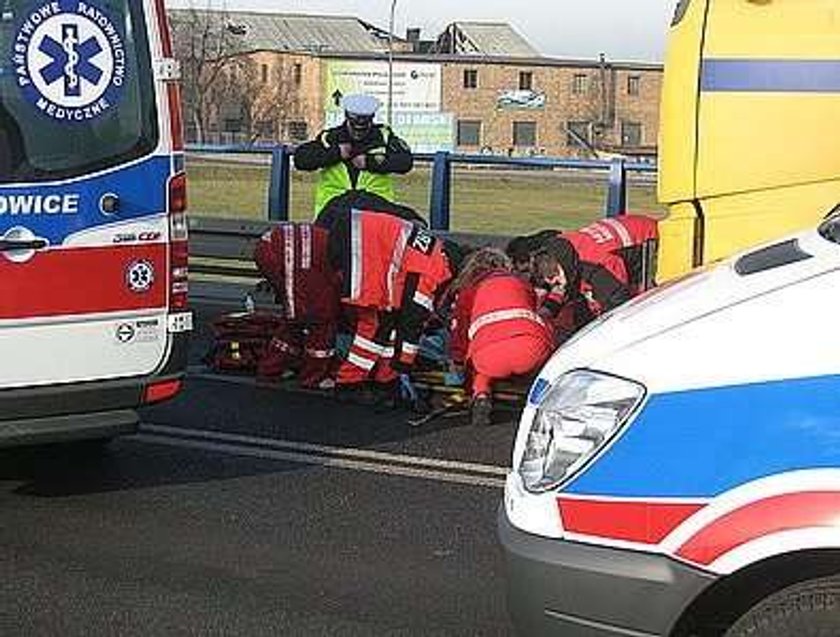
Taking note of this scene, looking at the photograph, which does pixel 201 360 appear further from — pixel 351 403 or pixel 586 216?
pixel 586 216

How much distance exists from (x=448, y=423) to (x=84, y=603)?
3368 millimetres

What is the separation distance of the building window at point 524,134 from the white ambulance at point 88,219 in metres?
87.7

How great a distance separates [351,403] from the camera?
8938mm

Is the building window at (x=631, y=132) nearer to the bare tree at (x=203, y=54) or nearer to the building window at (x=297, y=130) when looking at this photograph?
the building window at (x=297, y=130)

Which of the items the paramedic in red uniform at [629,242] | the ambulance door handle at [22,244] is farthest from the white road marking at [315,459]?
the paramedic in red uniform at [629,242]

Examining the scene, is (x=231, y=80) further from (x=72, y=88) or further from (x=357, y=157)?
(x=72, y=88)

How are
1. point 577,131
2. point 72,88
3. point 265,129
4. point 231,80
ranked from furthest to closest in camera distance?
point 577,131
point 231,80
point 265,129
point 72,88

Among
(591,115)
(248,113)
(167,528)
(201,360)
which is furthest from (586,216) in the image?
(591,115)

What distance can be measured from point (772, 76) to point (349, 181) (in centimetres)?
436

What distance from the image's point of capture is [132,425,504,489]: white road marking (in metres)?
7.18

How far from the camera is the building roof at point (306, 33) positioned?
101 meters

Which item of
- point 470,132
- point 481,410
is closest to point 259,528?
point 481,410

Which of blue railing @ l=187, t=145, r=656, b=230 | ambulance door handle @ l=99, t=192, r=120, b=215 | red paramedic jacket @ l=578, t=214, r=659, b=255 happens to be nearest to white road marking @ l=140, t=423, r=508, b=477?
ambulance door handle @ l=99, t=192, r=120, b=215

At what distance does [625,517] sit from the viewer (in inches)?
139
